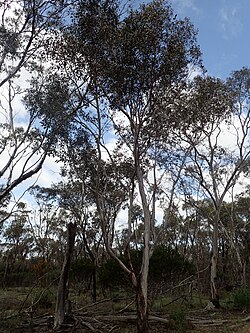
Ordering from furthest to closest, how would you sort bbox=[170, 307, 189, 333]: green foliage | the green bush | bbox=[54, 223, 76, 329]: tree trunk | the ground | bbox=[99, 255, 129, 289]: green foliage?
bbox=[99, 255, 129, 289]: green foliage < the green bush < bbox=[170, 307, 189, 333]: green foliage < the ground < bbox=[54, 223, 76, 329]: tree trunk

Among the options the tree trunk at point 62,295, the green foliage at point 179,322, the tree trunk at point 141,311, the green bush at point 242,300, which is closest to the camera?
the tree trunk at point 141,311

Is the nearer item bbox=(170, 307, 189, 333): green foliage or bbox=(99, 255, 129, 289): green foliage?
bbox=(170, 307, 189, 333): green foliage

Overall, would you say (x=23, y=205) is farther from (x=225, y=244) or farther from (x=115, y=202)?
(x=225, y=244)

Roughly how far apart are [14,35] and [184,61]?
4.73m

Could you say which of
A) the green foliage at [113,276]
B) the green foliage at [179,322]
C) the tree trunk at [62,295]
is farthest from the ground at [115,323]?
the green foliage at [113,276]

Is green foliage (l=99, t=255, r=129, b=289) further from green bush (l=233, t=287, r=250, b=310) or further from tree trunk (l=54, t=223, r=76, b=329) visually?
tree trunk (l=54, t=223, r=76, b=329)

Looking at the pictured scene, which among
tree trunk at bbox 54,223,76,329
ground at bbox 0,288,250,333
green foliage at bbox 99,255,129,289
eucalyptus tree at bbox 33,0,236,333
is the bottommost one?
ground at bbox 0,288,250,333

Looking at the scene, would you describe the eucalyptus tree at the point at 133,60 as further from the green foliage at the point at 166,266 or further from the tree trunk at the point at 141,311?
the green foliage at the point at 166,266

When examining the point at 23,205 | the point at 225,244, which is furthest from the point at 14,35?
the point at 225,244

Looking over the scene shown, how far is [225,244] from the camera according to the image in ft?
99.9

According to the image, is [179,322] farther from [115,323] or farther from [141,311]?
[141,311]

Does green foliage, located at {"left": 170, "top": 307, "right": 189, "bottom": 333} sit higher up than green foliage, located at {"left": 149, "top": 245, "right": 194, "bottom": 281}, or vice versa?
green foliage, located at {"left": 149, "top": 245, "right": 194, "bottom": 281}

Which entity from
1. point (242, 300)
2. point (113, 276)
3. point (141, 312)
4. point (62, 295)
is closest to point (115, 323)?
point (62, 295)

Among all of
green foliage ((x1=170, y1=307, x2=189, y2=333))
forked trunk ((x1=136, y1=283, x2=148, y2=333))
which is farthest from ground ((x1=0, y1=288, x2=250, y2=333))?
forked trunk ((x1=136, y1=283, x2=148, y2=333))
